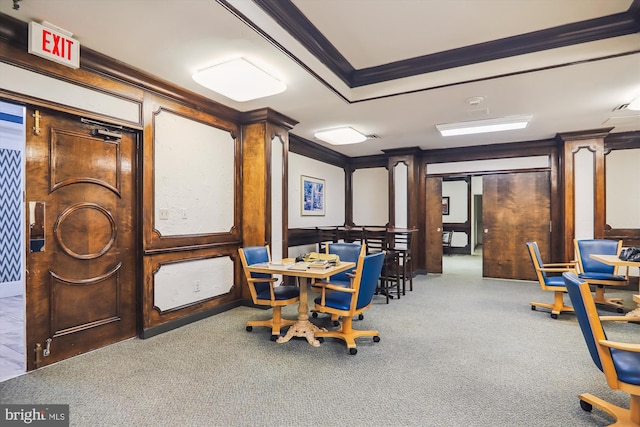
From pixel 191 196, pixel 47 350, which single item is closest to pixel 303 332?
pixel 191 196

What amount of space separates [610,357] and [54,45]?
13.8 ft

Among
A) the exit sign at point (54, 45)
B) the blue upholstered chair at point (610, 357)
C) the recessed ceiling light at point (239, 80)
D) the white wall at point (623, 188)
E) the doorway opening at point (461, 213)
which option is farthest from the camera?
the doorway opening at point (461, 213)

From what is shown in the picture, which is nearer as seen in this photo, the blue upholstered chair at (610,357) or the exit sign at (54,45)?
the blue upholstered chair at (610,357)

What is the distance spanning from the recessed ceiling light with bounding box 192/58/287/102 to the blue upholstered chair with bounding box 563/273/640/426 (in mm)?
2867

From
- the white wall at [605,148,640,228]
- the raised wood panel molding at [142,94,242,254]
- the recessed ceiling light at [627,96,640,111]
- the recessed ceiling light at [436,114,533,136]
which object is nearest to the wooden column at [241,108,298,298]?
the raised wood panel molding at [142,94,242,254]

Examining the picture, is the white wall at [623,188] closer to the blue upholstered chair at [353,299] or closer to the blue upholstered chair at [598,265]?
the blue upholstered chair at [598,265]

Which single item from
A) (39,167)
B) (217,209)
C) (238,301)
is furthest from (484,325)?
(39,167)

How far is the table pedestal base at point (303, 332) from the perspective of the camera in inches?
128

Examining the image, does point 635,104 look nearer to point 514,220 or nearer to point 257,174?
point 514,220

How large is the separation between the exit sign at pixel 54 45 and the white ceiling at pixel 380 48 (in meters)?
0.08

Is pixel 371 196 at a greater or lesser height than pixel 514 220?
greater

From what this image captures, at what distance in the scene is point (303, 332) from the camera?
10.9 feet

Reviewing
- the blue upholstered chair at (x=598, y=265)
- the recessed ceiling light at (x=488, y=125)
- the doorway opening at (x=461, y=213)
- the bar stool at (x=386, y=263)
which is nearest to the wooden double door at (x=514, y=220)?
the blue upholstered chair at (x=598, y=265)
